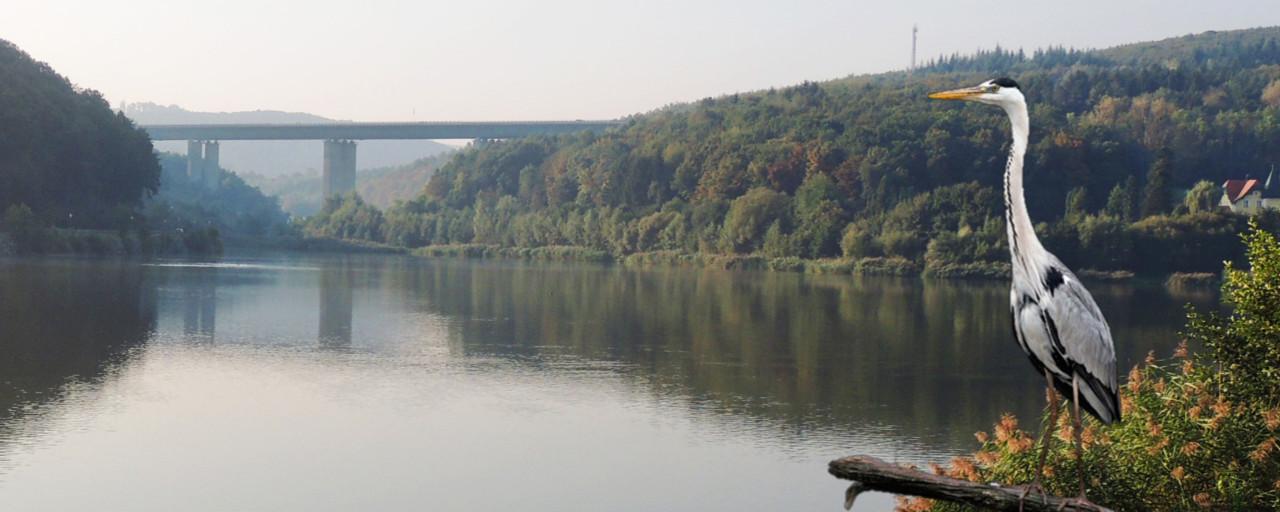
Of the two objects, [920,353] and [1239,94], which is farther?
[1239,94]

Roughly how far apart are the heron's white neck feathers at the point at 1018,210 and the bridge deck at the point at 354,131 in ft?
487

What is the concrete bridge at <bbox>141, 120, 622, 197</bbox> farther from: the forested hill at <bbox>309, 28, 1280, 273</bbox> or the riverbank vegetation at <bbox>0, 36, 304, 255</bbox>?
the riverbank vegetation at <bbox>0, 36, 304, 255</bbox>

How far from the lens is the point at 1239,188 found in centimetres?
10481

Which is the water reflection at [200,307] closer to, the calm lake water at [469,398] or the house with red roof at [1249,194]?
the calm lake water at [469,398]

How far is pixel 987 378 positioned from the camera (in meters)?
31.0

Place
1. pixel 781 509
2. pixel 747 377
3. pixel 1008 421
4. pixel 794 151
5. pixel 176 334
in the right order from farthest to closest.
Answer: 1. pixel 794 151
2. pixel 176 334
3. pixel 747 377
4. pixel 781 509
5. pixel 1008 421

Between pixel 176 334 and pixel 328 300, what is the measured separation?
14359mm

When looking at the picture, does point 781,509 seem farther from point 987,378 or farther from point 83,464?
point 987,378

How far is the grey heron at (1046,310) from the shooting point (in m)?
8.27

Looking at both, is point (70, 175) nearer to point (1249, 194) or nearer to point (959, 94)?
point (1249, 194)

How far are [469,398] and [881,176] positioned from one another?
83.8 metres

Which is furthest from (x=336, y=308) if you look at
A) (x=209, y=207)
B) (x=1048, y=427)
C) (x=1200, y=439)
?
(x=209, y=207)

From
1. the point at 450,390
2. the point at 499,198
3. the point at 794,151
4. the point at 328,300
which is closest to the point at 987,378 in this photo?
the point at 450,390

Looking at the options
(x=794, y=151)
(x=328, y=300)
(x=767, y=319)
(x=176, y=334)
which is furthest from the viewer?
(x=794, y=151)
